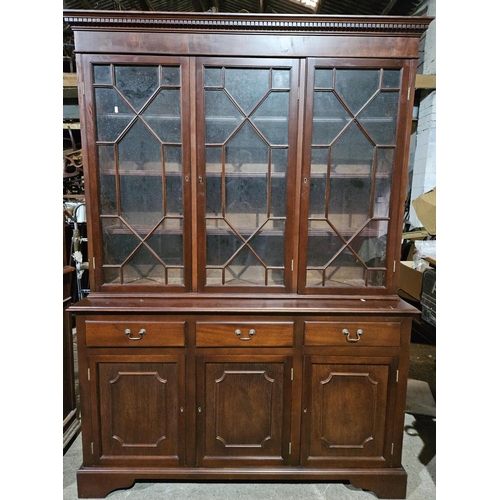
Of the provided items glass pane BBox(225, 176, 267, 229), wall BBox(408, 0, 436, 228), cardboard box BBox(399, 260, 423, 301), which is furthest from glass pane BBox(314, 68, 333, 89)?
wall BBox(408, 0, 436, 228)

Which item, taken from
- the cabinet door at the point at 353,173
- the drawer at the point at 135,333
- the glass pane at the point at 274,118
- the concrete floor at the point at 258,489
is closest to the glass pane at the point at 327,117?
the cabinet door at the point at 353,173

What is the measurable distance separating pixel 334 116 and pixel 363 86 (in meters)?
0.17

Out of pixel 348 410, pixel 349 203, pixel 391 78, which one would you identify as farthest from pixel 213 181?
pixel 348 410

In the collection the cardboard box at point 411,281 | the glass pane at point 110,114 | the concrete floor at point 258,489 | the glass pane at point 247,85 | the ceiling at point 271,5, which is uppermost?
the ceiling at point 271,5

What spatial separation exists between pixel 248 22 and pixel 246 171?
1.92 ft

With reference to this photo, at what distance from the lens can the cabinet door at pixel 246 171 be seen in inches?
52.1

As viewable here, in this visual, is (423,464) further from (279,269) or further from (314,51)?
(314,51)

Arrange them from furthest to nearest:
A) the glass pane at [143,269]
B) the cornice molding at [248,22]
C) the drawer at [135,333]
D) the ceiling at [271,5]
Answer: the ceiling at [271,5] → the glass pane at [143,269] → the drawer at [135,333] → the cornice molding at [248,22]

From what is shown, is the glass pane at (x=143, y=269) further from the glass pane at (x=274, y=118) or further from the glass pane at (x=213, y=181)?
the glass pane at (x=274, y=118)

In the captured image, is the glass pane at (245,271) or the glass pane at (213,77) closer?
the glass pane at (213,77)

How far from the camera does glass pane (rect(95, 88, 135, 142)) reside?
1323 millimetres

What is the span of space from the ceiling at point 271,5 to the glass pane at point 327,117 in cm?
202

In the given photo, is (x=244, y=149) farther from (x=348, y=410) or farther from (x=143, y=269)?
(x=348, y=410)

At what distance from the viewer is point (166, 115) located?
1346 mm
